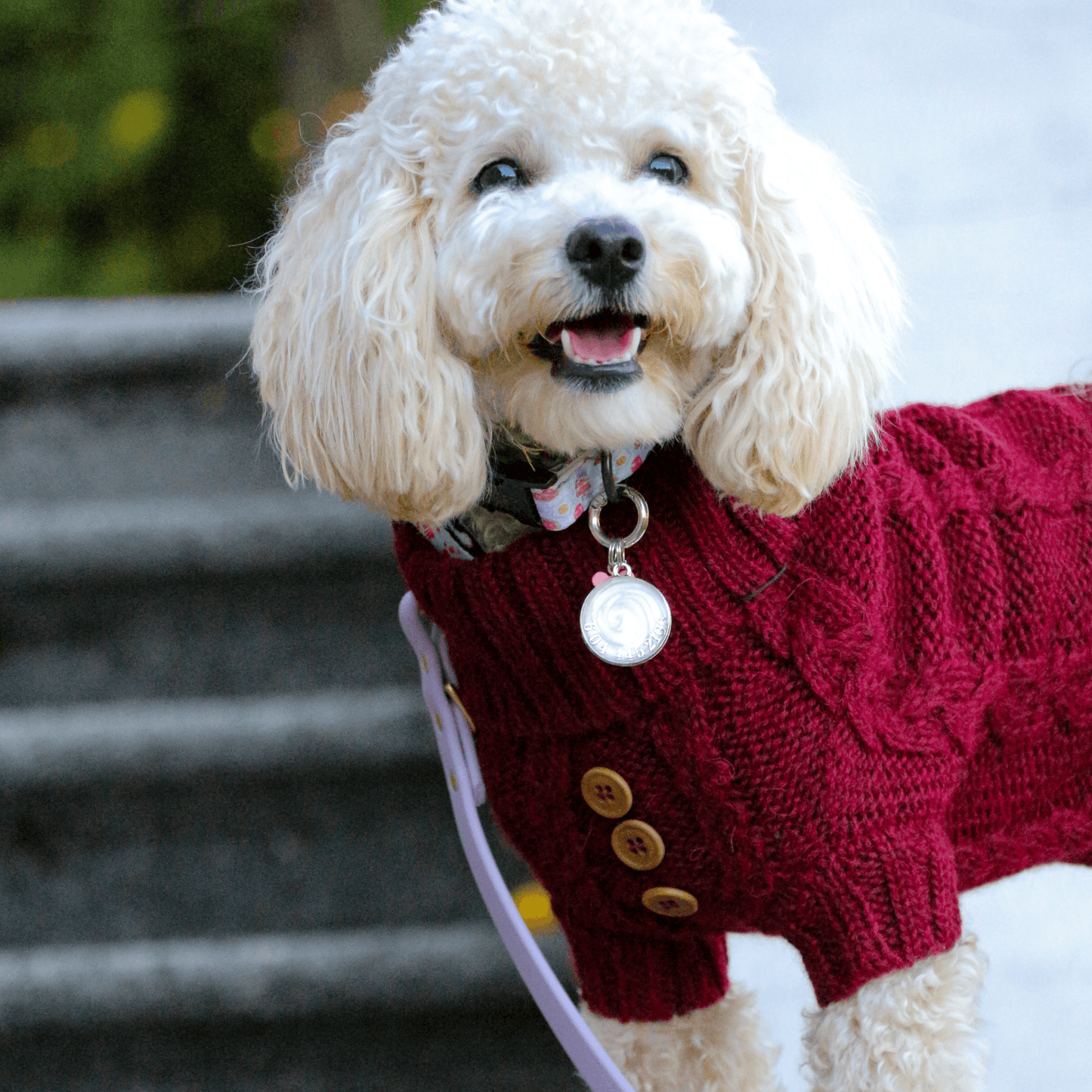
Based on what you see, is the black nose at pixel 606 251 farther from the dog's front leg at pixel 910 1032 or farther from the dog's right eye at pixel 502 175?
the dog's front leg at pixel 910 1032

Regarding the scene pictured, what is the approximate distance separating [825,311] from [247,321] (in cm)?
93

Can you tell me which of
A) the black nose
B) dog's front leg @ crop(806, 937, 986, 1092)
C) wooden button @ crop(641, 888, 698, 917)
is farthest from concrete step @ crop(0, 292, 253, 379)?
dog's front leg @ crop(806, 937, 986, 1092)

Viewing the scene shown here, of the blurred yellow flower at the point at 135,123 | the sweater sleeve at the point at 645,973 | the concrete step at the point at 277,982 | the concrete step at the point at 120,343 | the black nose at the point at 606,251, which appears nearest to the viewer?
the black nose at the point at 606,251

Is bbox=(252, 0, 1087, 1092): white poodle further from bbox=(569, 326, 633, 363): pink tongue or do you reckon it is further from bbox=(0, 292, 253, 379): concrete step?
bbox=(0, 292, 253, 379): concrete step

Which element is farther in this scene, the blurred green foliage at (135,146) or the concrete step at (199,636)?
the blurred green foliage at (135,146)

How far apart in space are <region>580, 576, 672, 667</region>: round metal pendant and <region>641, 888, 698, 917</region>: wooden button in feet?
0.67

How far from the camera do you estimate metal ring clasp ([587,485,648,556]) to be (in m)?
0.81

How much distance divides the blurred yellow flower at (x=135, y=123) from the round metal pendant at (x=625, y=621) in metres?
1.37

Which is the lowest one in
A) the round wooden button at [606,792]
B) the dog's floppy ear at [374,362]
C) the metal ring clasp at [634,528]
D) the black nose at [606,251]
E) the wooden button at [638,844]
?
the wooden button at [638,844]

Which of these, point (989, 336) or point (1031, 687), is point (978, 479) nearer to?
point (1031, 687)

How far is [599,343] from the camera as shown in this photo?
78 cm

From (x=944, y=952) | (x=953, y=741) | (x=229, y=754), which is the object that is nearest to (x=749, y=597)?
(x=953, y=741)

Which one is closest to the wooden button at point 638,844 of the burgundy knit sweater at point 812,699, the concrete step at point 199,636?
the burgundy knit sweater at point 812,699

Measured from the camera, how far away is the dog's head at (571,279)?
0.76 metres
